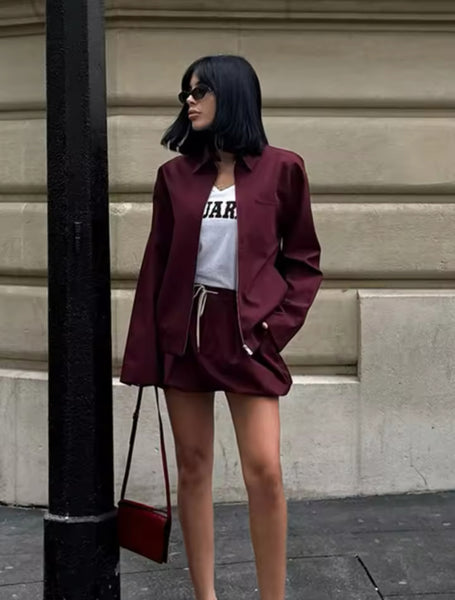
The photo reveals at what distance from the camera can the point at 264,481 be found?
10.9ft

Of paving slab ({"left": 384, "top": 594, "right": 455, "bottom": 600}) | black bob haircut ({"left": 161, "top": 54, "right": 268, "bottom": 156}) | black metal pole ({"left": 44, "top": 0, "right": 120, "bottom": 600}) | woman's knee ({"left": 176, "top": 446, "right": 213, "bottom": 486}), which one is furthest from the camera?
paving slab ({"left": 384, "top": 594, "right": 455, "bottom": 600})

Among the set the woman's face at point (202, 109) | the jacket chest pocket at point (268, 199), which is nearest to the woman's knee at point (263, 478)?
the jacket chest pocket at point (268, 199)

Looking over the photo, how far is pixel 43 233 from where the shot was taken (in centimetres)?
531

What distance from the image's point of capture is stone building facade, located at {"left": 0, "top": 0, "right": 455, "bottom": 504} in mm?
5164

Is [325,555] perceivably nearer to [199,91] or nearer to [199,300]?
[199,300]

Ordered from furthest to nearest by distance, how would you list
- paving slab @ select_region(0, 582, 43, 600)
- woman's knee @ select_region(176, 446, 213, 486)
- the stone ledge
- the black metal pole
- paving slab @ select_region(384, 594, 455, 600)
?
the stone ledge, paving slab @ select_region(0, 582, 43, 600), paving slab @ select_region(384, 594, 455, 600), woman's knee @ select_region(176, 446, 213, 486), the black metal pole

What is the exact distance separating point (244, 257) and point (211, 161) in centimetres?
39

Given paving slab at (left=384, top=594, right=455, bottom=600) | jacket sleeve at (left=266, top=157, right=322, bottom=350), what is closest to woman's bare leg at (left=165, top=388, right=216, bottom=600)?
jacket sleeve at (left=266, top=157, right=322, bottom=350)

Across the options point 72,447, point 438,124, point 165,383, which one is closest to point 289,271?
point 165,383

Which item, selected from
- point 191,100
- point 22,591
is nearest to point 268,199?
point 191,100

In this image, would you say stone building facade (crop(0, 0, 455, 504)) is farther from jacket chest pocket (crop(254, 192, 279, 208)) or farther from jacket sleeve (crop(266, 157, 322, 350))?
jacket chest pocket (crop(254, 192, 279, 208))

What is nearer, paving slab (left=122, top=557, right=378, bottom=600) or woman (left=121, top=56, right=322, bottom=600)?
woman (left=121, top=56, right=322, bottom=600)

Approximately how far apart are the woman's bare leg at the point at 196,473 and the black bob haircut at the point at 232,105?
870 mm

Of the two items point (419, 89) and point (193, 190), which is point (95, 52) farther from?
point (419, 89)
